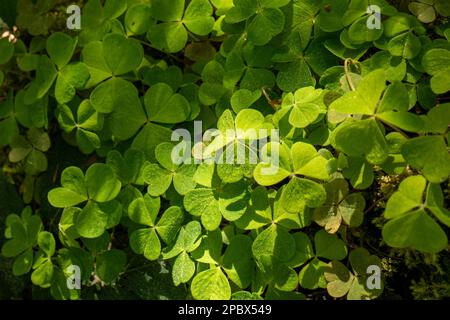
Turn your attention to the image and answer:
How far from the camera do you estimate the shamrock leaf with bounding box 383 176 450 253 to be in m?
1.05

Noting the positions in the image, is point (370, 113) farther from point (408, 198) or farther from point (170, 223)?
point (170, 223)

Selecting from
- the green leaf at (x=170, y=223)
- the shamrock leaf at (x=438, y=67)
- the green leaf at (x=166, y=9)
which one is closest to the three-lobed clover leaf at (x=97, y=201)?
the green leaf at (x=170, y=223)

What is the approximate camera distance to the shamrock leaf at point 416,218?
1.05 m

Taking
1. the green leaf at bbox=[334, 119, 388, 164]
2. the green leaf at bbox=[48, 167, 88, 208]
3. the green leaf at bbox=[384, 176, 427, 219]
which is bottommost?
Answer: the green leaf at bbox=[48, 167, 88, 208]

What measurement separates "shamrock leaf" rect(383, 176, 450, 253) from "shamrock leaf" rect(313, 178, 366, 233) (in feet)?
0.53

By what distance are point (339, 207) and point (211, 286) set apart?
0.39 meters

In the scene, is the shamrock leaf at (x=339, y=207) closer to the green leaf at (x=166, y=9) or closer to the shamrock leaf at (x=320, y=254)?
the shamrock leaf at (x=320, y=254)

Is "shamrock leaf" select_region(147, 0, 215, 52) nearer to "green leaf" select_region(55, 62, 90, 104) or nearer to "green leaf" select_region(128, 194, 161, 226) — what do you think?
"green leaf" select_region(55, 62, 90, 104)

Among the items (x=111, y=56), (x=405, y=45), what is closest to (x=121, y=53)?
(x=111, y=56)

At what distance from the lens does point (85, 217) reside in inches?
53.8

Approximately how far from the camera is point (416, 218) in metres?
1.06

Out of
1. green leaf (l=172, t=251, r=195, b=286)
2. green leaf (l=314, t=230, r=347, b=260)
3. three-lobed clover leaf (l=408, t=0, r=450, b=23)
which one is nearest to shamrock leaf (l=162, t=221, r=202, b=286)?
green leaf (l=172, t=251, r=195, b=286)

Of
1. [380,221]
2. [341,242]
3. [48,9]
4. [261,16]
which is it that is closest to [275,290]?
[341,242]
